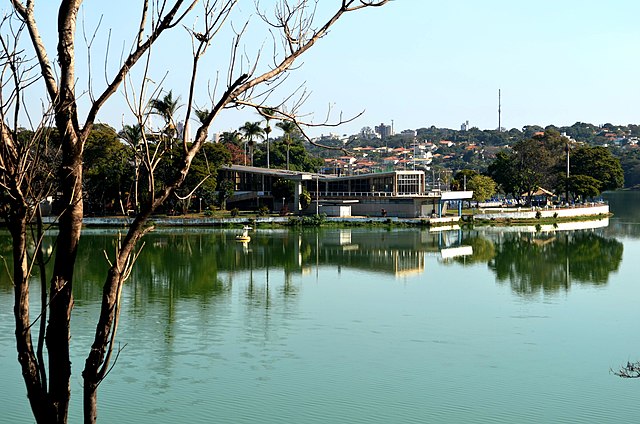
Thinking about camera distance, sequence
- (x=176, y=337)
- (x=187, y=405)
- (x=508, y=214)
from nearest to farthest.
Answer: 1. (x=187, y=405)
2. (x=176, y=337)
3. (x=508, y=214)

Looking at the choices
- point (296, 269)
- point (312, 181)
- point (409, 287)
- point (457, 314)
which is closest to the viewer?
point (457, 314)

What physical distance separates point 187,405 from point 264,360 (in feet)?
11.4

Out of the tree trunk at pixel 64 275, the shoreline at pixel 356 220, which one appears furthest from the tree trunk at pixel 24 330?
the shoreline at pixel 356 220

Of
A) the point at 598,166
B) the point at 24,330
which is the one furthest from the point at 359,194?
the point at 24,330

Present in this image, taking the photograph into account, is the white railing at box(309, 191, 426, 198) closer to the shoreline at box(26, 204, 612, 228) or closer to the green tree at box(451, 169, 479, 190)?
the shoreline at box(26, 204, 612, 228)

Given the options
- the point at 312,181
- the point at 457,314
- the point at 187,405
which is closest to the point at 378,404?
the point at 187,405

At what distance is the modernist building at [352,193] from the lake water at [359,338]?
2049cm

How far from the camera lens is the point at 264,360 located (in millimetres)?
18125

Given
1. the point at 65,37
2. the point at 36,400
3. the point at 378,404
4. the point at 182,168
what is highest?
the point at 65,37

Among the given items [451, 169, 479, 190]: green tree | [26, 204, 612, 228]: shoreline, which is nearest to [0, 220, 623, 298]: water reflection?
[26, 204, 612, 228]: shoreline

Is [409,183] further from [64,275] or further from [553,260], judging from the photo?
[64,275]

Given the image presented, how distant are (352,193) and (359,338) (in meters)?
42.8

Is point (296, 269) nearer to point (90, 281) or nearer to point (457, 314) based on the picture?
point (90, 281)

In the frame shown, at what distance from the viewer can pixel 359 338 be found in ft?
68.3
